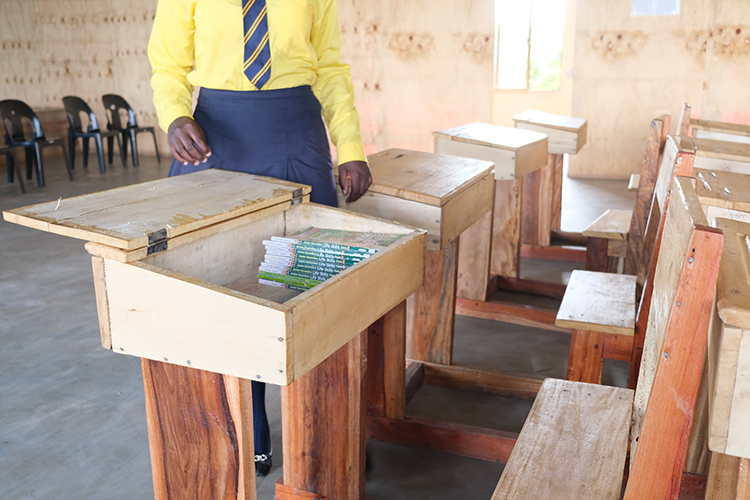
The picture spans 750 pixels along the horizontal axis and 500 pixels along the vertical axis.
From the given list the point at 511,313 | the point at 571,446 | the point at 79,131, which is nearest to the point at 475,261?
the point at 511,313

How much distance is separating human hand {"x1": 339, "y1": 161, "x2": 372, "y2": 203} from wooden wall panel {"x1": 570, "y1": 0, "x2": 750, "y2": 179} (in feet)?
18.5

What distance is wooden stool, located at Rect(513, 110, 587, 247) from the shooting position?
432 centimetres

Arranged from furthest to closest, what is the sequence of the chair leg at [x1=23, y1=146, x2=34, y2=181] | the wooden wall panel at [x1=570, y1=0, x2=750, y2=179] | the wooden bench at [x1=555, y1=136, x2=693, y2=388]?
the chair leg at [x1=23, y1=146, x2=34, y2=181] < the wooden wall panel at [x1=570, y1=0, x2=750, y2=179] < the wooden bench at [x1=555, y1=136, x2=693, y2=388]

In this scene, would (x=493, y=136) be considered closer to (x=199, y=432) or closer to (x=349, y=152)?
(x=349, y=152)

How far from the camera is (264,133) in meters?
1.97

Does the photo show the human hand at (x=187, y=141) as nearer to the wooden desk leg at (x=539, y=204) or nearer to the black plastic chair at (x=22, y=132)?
the wooden desk leg at (x=539, y=204)

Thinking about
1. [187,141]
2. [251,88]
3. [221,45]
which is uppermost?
[221,45]

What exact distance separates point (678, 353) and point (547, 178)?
3.48 meters

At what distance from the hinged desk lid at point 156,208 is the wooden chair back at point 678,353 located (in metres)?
0.91

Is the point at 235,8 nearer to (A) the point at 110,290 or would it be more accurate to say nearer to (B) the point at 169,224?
(B) the point at 169,224

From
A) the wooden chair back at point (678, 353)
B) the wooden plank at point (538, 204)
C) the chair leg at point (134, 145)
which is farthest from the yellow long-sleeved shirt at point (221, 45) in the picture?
the chair leg at point (134, 145)

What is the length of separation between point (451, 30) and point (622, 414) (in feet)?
21.9

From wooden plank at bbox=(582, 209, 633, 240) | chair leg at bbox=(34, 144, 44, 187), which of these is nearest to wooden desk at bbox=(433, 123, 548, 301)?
wooden plank at bbox=(582, 209, 633, 240)

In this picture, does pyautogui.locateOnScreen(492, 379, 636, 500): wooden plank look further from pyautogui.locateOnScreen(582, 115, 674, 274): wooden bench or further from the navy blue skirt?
pyautogui.locateOnScreen(582, 115, 674, 274): wooden bench
